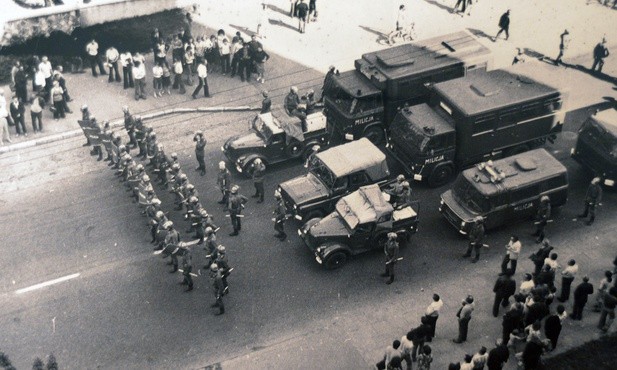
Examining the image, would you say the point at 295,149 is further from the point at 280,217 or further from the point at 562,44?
the point at 562,44

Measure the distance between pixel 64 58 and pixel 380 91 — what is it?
49.3 feet

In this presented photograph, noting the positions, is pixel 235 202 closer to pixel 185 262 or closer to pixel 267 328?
pixel 185 262

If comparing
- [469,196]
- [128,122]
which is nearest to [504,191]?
[469,196]

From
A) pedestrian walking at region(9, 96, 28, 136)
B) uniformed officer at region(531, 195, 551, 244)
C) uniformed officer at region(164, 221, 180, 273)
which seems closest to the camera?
uniformed officer at region(164, 221, 180, 273)

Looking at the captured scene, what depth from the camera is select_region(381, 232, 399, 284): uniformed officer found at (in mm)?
19656

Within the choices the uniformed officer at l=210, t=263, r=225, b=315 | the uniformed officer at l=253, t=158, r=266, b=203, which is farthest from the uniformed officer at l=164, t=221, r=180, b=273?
the uniformed officer at l=253, t=158, r=266, b=203

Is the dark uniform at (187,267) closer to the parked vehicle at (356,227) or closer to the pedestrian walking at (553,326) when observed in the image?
the parked vehicle at (356,227)

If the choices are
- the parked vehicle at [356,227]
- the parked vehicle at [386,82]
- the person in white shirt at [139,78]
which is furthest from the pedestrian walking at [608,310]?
the person in white shirt at [139,78]

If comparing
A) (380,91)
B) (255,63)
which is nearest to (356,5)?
(255,63)

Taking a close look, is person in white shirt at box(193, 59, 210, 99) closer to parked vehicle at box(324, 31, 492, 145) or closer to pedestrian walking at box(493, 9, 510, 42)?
parked vehicle at box(324, 31, 492, 145)

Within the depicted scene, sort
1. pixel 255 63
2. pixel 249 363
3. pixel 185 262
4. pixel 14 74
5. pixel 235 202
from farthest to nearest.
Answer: pixel 255 63 → pixel 14 74 → pixel 235 202 → pixel 185 262 → pixel 249 363

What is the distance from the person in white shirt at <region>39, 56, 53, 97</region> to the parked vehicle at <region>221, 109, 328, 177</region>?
8.83 metres

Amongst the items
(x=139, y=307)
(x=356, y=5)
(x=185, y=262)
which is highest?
(x=356, y=5)

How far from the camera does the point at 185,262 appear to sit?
2006 cm
